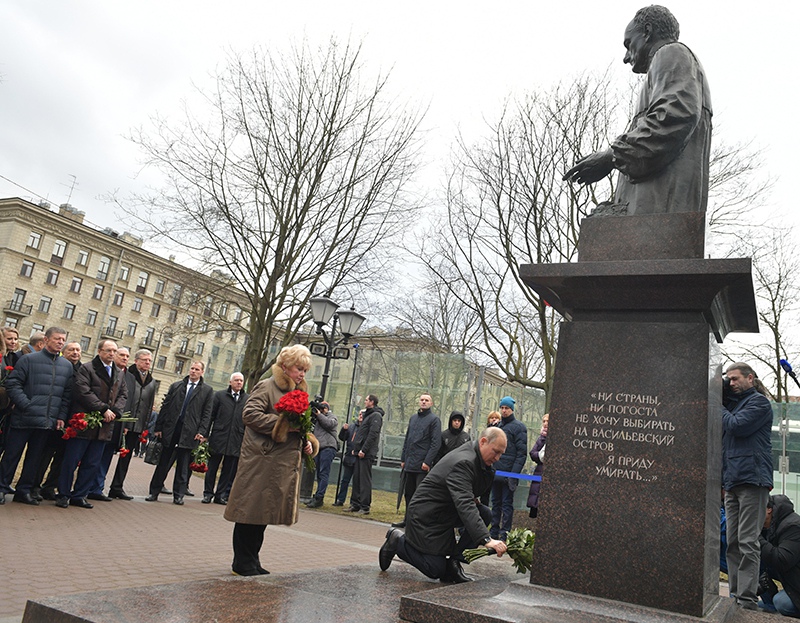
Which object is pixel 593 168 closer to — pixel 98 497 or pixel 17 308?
pixel 98 497

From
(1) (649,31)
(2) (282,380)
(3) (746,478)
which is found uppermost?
(1) (649,31)

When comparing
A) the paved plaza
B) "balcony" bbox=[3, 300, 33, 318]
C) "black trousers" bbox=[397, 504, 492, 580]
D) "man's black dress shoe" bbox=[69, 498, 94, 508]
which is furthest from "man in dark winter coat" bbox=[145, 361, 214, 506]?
"balcony" bbox=[3, 300, 33, 318]

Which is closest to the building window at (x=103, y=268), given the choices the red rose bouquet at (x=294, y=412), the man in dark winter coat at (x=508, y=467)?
the man in dark winter coat at (x=508, y=467)

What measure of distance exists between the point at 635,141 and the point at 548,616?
3.30 metres

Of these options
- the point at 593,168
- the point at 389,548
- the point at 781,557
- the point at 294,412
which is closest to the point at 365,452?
the point at 389,548

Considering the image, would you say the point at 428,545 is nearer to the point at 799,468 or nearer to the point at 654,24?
the point at 654,24

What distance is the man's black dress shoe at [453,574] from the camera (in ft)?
17.6

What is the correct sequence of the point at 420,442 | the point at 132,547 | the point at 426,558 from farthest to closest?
the point at 420,442, the point at 132,547, the point at 426,558

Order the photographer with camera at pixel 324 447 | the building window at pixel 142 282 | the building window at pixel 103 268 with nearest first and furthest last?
1. the photographer with camera at pixel 324 447
2. the building window at pixel 103 268
3. the building window at pixel 142 282

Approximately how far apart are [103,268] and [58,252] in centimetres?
477

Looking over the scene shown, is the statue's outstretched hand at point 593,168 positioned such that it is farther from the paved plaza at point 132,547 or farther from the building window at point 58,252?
the building window at point 58,252

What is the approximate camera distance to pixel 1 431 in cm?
880

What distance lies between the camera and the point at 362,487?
506 inches

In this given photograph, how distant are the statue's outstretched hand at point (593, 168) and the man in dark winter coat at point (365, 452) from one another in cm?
817
